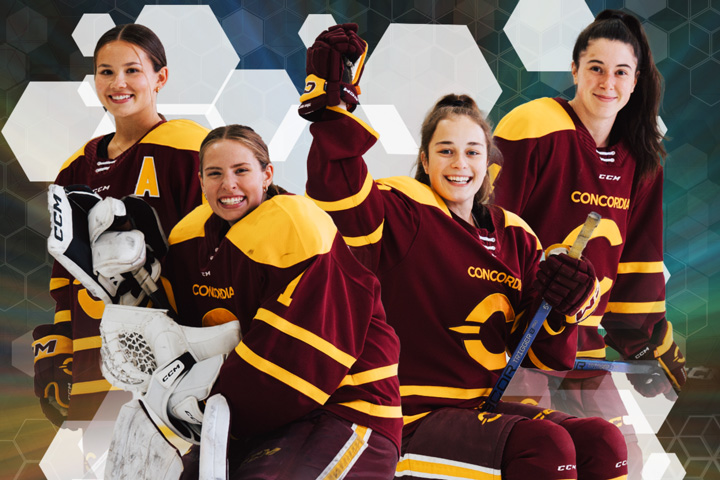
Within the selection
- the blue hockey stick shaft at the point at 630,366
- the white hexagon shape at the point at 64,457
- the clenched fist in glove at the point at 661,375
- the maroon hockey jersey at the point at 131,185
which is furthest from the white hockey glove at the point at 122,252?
the clenched fist in glove at the point at 661,375

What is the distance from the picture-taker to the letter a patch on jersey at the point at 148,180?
2711 mm

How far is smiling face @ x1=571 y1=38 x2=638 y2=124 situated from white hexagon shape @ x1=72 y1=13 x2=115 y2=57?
183 centimetres

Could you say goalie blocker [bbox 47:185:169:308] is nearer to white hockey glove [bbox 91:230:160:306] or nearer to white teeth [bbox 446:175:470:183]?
white hockey glove [bbox 91:230:160:306]

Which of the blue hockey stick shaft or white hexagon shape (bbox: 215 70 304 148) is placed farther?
white hexagon shape (bbox: 215 70 304 148)

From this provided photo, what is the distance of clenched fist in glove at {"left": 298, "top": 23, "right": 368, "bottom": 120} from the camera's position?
2.13 metres

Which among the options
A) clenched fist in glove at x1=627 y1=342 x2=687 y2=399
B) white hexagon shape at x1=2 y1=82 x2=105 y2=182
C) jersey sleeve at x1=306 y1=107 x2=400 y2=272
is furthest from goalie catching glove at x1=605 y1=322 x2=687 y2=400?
white hexagon shape at x1=2 y1=82 x2=105 y2=182

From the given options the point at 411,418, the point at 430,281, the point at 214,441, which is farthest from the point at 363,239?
the point at 214,441

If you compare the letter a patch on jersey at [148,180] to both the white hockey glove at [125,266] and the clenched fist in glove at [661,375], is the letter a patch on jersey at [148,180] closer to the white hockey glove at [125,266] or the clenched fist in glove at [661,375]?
the white hockey glove at [125,266]

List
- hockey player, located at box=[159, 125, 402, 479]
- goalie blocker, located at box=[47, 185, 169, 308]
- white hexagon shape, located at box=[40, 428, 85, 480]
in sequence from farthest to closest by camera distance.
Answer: white hexagon shape, located at box=[40, 428, 85, 480] → goalie blocker, located at box=[47, 185, 169, 308] → hockey player, located at box=[159, 125, 402, 479]

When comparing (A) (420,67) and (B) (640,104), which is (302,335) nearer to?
(B) (640,104)

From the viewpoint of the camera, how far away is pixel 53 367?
9.22 feet

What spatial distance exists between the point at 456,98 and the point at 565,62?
125cm

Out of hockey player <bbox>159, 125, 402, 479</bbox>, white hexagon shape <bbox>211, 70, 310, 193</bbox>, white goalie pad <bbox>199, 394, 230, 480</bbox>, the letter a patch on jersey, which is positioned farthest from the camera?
white hexagon shape <bbox>211, 70, 310, 193</bbox>

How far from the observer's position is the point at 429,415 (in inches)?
89.7
